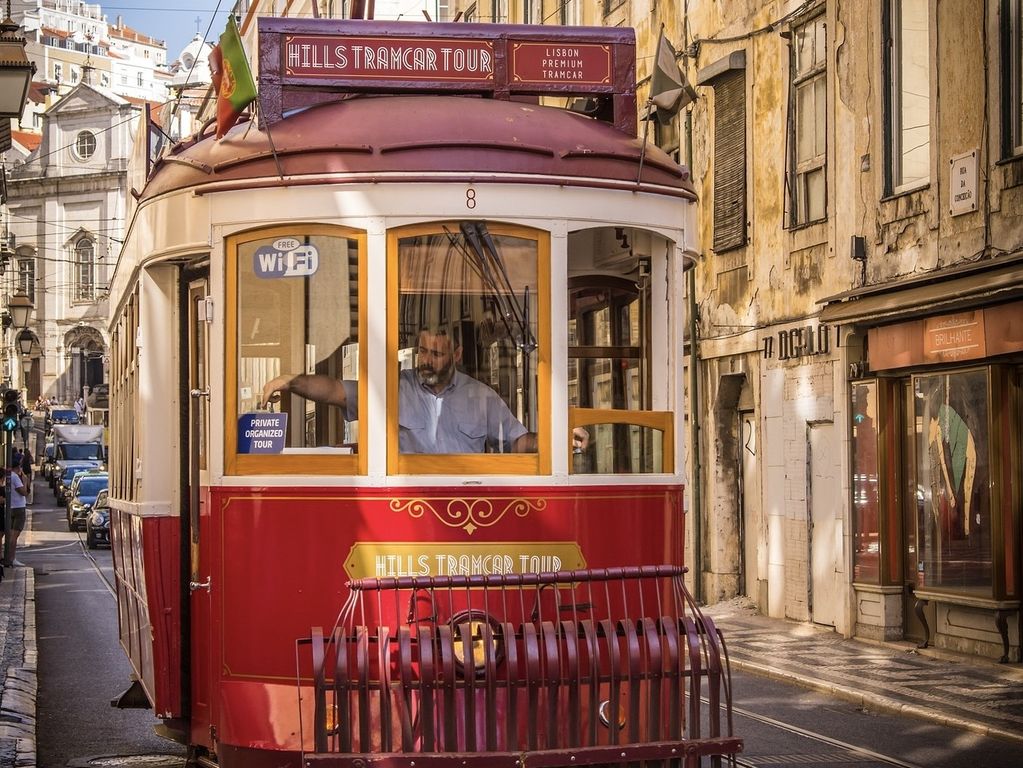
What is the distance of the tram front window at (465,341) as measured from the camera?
7.50 m

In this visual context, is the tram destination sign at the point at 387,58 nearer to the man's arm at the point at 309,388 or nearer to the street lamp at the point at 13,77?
the man's arm at the point at 309,388

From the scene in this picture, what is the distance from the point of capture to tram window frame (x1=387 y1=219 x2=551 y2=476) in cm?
746

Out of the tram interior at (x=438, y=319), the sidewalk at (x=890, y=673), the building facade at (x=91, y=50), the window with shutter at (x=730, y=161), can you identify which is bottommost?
the sidewalk at (x=890, y=673)

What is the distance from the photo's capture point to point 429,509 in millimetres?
7387

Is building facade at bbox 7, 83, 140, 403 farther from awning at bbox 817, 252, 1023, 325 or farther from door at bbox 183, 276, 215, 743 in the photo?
door at bbox 183, 276, 215, 743

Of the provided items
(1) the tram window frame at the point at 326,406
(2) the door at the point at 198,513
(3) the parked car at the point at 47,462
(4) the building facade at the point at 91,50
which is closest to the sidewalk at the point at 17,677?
(2) the door at the point at 198,513

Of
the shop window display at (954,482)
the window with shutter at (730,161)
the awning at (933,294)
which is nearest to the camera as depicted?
the awning at (933,294)

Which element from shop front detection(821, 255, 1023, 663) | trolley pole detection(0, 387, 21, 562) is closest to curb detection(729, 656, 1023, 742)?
shop front detection(821, 255, 1023, 663)

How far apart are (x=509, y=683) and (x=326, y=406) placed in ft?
5.63

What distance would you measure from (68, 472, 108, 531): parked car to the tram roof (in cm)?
3782

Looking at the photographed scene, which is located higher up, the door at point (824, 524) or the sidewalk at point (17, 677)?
the door at point (824, 524)

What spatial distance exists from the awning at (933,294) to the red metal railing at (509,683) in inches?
372

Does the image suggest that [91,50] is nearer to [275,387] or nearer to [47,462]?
[47,462]

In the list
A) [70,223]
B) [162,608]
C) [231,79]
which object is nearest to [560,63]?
[231,79]
